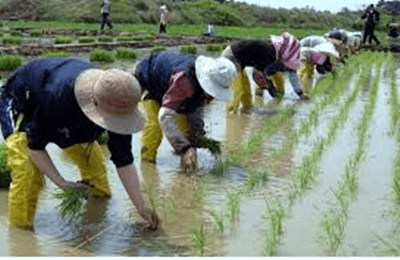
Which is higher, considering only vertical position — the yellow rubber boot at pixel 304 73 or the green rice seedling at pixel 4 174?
the green rice seedling at pixel 4 174

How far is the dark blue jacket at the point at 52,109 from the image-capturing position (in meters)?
3.19

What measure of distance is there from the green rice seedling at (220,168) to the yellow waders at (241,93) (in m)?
2.56

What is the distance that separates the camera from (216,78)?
4.24m

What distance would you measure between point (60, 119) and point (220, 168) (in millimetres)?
1656

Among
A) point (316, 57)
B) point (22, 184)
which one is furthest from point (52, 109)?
point (316, 57)

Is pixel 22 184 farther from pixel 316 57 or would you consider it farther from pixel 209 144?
pixel 316 57

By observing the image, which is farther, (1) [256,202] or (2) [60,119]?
(1) [256,202]

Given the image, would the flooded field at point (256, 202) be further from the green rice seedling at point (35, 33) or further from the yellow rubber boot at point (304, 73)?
the green rice seedling at point (35, 33)

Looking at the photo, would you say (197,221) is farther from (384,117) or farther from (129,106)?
(384,117)

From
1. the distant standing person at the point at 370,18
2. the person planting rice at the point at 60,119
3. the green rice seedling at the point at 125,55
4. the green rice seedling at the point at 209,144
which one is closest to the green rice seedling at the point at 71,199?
the person planting rice at the point at 60,119

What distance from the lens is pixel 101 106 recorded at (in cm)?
306

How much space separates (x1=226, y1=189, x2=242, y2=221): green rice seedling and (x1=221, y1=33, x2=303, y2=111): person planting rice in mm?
3037

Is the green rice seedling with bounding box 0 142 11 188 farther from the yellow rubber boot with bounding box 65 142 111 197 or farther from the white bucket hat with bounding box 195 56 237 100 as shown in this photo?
the white bucket hat with bounding box 195 56 237 100

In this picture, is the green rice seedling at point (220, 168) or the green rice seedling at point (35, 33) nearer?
the green rice seedling at point (220, 168)
